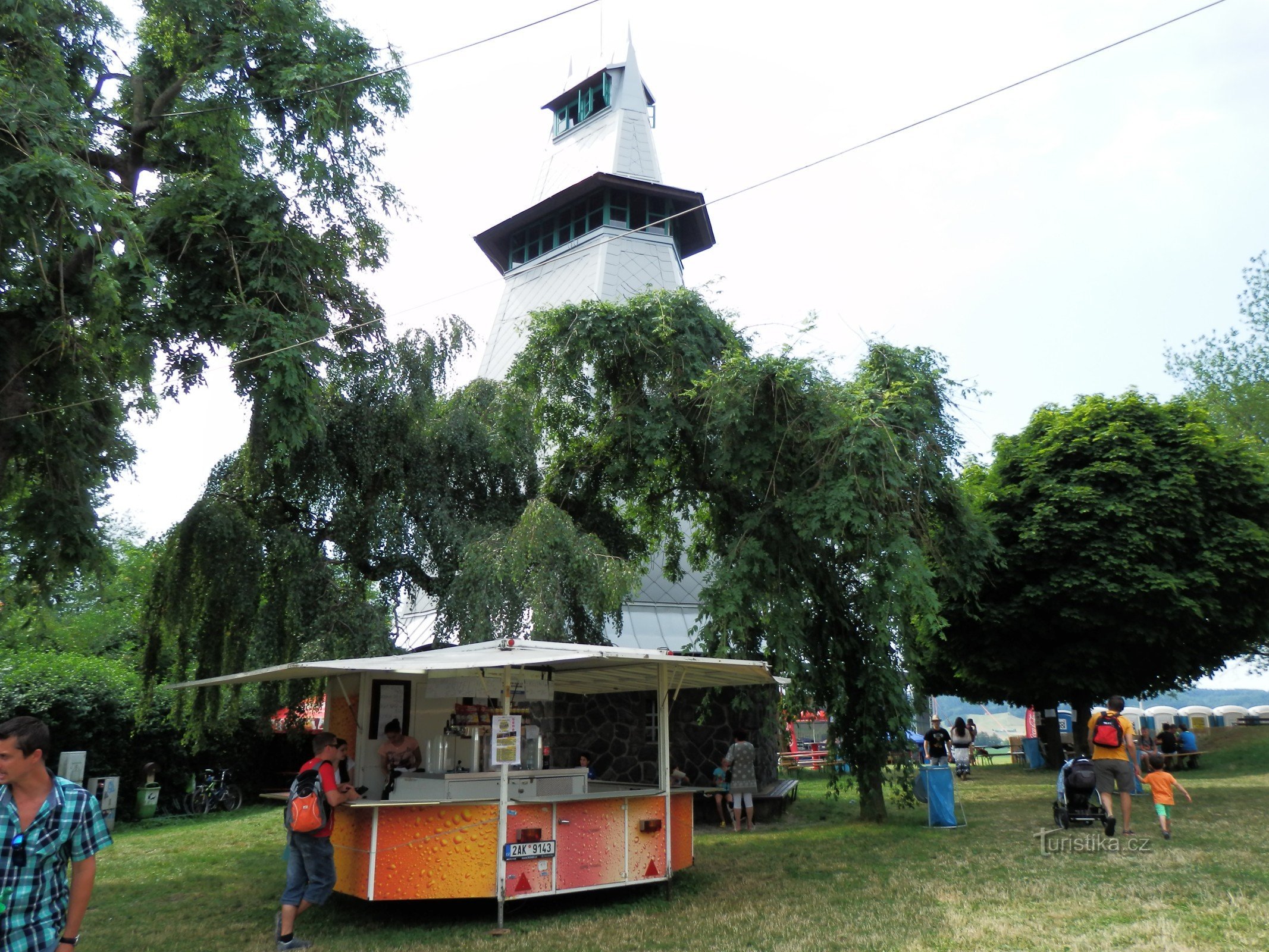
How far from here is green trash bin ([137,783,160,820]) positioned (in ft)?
64.0

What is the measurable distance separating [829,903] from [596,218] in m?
24.2

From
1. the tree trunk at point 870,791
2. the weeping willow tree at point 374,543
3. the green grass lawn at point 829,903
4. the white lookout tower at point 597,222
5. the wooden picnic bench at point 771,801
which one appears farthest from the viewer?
the white lookout tower at point 597,222

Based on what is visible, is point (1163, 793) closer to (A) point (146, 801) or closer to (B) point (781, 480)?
(B) point (781, 480)

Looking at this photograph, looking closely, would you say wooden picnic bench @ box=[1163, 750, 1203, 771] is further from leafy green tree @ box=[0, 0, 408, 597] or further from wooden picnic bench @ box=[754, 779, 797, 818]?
leafy green tree @ box=[0, 0, 408, 597]

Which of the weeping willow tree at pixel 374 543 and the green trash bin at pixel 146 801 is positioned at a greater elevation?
the weeping willow tree at pixel 374 543

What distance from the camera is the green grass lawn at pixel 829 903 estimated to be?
702cm

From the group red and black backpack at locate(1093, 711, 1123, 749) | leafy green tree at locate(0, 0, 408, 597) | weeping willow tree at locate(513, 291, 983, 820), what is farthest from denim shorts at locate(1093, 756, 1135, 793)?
leafy green tree at locate(0, 0, 408, 597)

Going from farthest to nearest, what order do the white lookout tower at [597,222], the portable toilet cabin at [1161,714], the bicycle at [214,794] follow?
the portable toilet cabin at [1161,714], the white lookout tower at [597,222], the bicycle at [214,794]

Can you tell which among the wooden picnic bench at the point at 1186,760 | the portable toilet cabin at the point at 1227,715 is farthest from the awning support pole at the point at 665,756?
the portable toilet cabin at the point at 1227,715

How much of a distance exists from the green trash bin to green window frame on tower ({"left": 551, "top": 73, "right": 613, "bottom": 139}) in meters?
25.5

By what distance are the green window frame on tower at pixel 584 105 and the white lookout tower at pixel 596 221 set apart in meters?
0.04

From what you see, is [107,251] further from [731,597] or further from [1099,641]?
[1099,641]

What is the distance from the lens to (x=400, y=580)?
49.1 ft

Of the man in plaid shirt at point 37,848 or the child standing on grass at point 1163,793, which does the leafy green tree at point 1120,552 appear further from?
the man in plaid shirt at point 37,848
